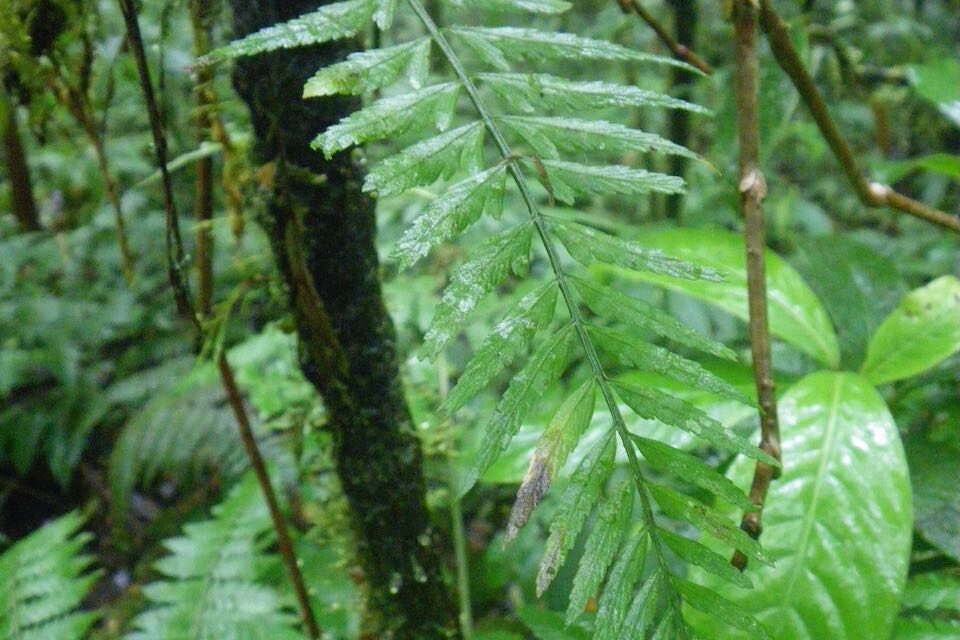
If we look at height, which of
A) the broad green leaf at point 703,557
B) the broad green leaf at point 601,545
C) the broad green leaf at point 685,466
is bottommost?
the broad green leaf at point 703,557

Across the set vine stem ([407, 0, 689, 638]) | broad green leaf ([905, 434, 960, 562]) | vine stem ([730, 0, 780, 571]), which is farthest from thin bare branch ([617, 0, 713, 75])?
broad green leaf ([905, 434, 960, 562])

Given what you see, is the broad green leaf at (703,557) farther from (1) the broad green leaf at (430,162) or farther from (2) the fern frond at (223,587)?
(2) the fern frond at (223,587)

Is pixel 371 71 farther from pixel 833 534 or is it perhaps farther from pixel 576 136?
pixel 833 534

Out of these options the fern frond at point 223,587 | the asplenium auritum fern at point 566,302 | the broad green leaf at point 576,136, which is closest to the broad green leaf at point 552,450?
the asplenium auritum fern at point 566,302

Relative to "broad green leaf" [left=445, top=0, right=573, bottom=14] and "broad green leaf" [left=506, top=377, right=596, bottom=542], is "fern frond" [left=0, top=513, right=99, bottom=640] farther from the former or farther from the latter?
"broad green leaf" [left=445, top=0, right=573, bottom=14]

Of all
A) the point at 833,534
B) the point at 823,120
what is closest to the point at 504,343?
the point at 833,534

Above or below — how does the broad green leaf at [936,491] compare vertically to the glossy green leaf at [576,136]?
below

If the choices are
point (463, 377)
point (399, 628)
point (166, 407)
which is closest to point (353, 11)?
point (463, 377)

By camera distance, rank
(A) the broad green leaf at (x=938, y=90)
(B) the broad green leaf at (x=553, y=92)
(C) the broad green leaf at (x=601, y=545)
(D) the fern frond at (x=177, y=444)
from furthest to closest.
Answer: (D) the fern frond at (x=177, y=444)
(A) the broad green leaf at (x=938, y=90)
(B) the broad green leaf at (x=553, y=92)
(C) the broad green leaf at (x=601, y=545)
